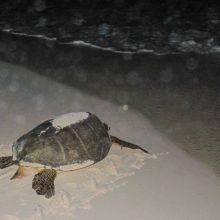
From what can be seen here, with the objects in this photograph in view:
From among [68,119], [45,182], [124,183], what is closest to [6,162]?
[45,182]

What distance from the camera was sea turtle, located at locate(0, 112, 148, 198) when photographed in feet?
16.3

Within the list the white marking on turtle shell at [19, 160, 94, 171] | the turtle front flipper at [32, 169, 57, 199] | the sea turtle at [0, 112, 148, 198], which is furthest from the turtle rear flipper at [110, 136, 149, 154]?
the turtle front flipper at [32, 169, 57, 199]

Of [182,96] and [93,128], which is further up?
[93,128]

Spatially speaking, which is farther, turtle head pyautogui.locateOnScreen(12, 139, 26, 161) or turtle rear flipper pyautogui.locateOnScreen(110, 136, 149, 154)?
turtle rear flipper pyautogui.locateOnScreen(110, 136, 149, 154)

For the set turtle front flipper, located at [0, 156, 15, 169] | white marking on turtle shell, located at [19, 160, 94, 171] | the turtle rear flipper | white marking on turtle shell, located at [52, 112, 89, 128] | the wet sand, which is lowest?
the wet sand

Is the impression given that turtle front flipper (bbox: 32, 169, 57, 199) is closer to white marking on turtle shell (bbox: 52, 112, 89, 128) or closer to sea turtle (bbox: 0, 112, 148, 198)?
sea turtle (bbox: 0, 112, 148, 198)

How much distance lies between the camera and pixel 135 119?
22.7ft

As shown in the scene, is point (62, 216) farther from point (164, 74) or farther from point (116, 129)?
point (164, 74)

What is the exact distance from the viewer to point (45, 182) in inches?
197

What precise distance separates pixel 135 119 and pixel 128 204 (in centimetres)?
218

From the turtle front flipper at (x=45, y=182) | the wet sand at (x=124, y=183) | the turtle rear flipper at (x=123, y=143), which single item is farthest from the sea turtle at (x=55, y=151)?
the turtle rear flipper at (x=123, y=143)

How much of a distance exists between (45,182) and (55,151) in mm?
375

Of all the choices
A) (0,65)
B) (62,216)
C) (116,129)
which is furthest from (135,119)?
(0,65)

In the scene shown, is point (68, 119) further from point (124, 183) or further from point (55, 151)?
point (124, 183)
